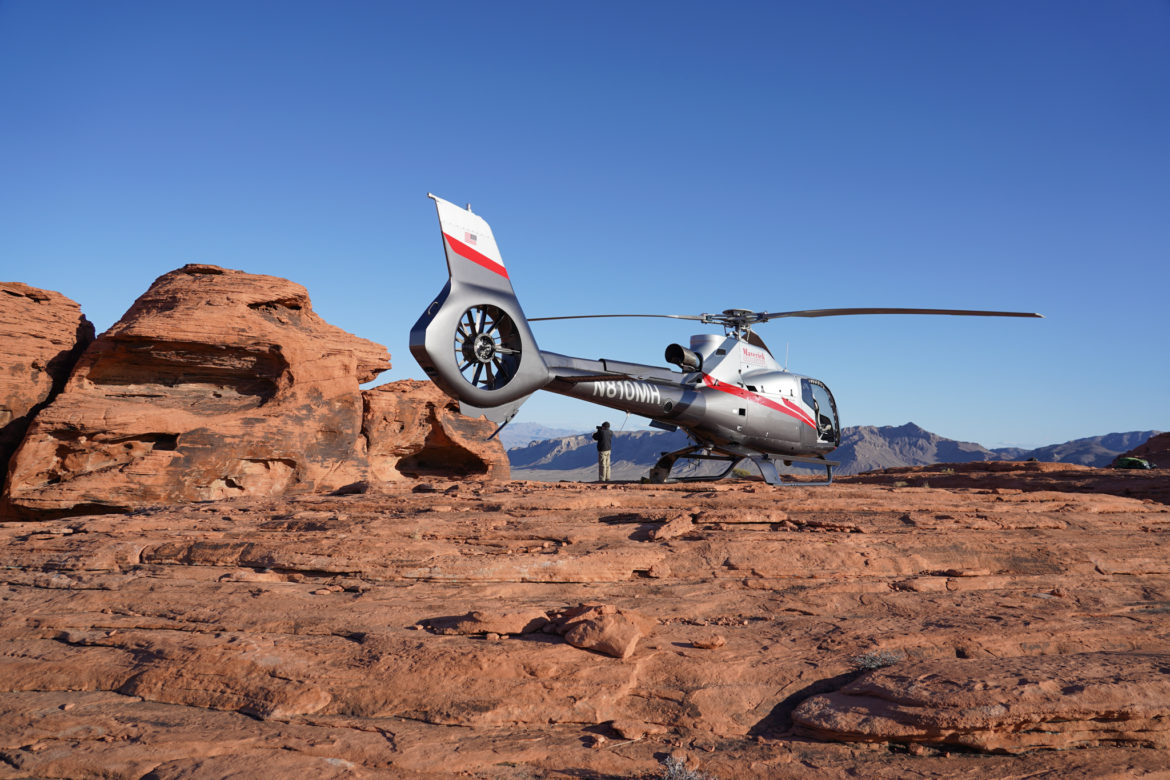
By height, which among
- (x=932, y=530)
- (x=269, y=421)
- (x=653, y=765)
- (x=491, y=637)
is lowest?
(x=653, y=765)

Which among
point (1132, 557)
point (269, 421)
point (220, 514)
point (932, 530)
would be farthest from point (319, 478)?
point (1132, 557)

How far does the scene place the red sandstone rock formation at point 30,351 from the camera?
1716 cm

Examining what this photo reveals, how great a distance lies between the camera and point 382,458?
22.7 m

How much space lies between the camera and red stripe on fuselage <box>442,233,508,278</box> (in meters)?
10.9

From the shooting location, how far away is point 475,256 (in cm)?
1126

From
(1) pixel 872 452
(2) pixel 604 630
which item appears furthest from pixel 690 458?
(1) pixel 872 452

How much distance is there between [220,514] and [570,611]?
21.7 feet

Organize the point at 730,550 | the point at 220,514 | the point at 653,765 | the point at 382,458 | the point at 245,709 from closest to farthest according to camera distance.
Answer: the point at 653,765 < the point at 245,709 < the point at 730,550 < the point at 220,514 < the point at 382,458

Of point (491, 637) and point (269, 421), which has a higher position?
point (269, 421)

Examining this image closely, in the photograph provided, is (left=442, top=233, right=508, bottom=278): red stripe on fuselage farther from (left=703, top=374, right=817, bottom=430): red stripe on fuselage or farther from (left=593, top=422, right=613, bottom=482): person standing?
(left=593, top=422, right=613, bottom=482): person standing

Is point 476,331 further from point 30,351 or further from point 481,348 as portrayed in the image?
point 30,351

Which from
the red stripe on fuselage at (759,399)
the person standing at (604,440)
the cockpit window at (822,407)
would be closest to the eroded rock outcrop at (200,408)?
the person standing at (604,440)

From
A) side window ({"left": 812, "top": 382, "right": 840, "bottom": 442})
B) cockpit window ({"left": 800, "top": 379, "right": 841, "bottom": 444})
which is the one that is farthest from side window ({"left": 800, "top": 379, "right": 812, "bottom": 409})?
side window ({"left": 812, "top": 382, "right": 840, "bottom": 442})

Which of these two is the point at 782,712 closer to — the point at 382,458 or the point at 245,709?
the point at 245,709
